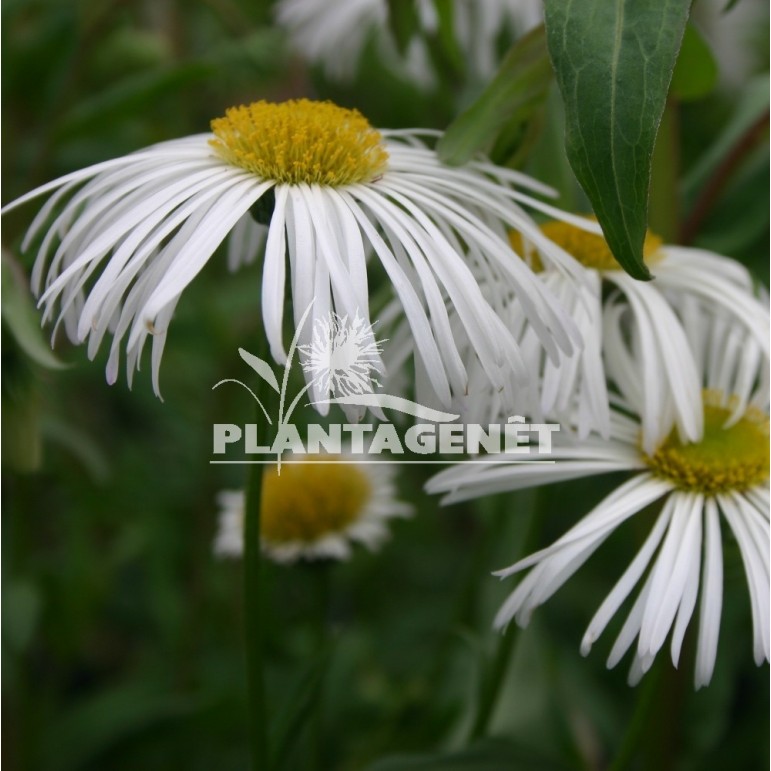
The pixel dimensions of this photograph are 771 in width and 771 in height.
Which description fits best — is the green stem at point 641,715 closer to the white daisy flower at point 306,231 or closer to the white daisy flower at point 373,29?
the white daisy flower at point 306,231

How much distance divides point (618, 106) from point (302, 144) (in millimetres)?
118

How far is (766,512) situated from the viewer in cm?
39

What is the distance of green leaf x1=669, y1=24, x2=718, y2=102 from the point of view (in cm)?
48

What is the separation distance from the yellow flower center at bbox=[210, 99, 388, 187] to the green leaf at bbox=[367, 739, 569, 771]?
0.25 m

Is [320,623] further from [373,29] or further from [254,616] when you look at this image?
[373,29]

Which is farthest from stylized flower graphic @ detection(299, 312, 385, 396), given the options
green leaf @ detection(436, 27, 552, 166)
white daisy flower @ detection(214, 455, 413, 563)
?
white daisy flower @ detection(214, 455, 413, 563)

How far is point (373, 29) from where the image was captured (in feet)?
3.12

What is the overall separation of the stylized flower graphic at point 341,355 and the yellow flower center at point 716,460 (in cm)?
14

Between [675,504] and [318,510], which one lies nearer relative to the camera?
[675,504]

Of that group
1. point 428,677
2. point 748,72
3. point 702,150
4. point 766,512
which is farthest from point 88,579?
point 748,72

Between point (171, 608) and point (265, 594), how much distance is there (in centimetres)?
30

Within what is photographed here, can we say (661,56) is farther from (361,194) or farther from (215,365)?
(215,365)

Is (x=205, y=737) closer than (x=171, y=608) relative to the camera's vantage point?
Yes

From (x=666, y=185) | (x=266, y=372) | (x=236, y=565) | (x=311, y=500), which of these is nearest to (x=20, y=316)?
(x=266, y=372)
